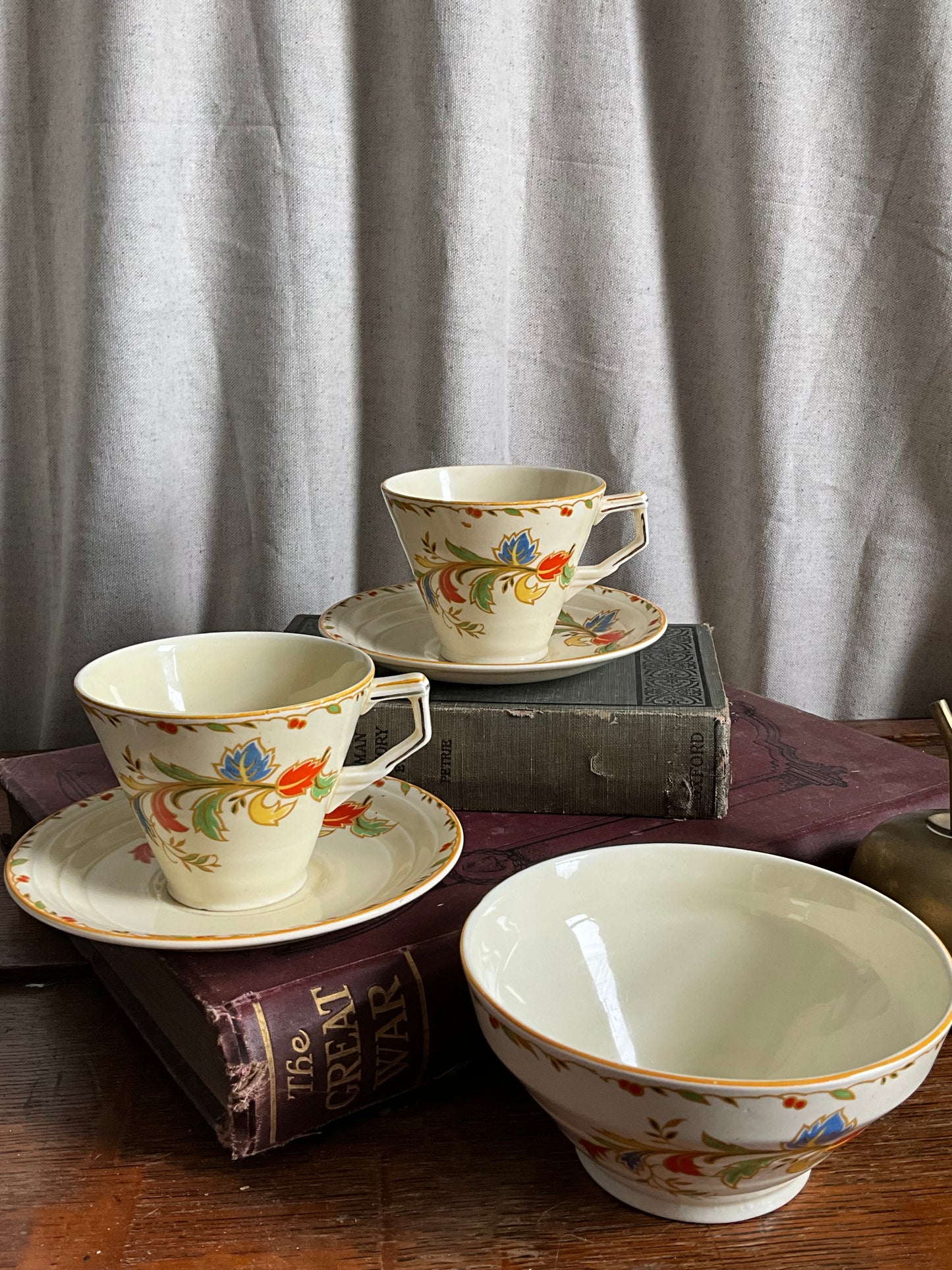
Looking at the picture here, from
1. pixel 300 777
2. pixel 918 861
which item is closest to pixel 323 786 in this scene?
pixel 300 777

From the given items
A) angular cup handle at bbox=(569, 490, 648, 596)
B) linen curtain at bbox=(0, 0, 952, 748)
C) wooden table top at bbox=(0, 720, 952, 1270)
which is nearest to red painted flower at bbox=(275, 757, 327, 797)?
wooden table top at bbox=(0, 720, 952, 1270)

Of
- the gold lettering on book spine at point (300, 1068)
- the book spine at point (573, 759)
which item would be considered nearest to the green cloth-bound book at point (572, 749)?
the book spine at point (573, 759)

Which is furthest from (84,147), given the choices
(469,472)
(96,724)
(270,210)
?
(96,724)

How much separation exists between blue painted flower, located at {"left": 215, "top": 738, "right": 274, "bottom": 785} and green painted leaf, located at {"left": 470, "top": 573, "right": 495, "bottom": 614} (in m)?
0.20

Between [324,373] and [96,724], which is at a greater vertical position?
[324,373]

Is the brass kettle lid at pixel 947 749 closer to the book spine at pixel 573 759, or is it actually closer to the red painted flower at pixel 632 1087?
the book spine at pixel 573 759

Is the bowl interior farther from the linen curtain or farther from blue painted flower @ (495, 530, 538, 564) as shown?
the linen curtain

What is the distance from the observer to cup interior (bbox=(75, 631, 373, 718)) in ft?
→ 1.68

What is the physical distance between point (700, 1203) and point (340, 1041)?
0.47ft

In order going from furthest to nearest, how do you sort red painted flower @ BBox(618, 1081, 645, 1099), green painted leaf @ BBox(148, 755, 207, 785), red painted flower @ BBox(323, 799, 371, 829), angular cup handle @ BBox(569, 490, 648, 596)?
angular cup handle @ BBox(569, 490, 648, 596) < red painted flower @ BBox(323, 799, 371, 829) < green painted leaf @ BBox(148, 755, 207, 785) < red painted flower @ BBox(618, 1081, 645, 1099)

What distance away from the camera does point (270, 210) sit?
0.81 meters

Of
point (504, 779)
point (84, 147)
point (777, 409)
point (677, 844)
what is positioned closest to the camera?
point (677, 844)

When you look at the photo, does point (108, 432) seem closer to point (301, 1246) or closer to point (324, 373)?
point (324, 373)

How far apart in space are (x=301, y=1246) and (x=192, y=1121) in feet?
0.26
